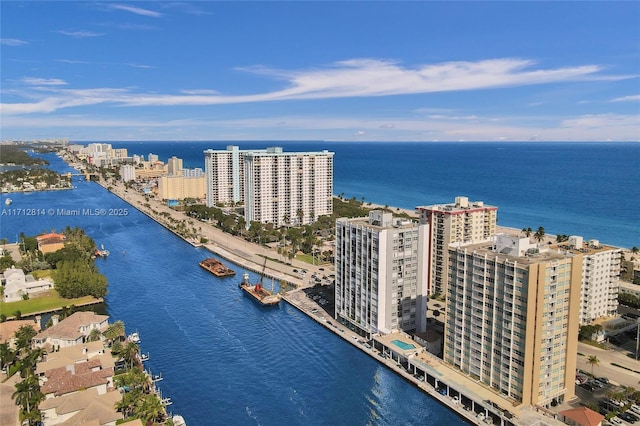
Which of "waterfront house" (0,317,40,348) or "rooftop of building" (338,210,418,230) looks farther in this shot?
"rooftop of building" (338,210,418,230)

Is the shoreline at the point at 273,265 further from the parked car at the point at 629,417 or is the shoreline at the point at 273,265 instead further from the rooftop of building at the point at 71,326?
the rooftop of building at the point at 71,326

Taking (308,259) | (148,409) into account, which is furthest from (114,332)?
(308,259)

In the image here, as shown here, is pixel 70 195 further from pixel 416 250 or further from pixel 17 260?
pixel 416 250

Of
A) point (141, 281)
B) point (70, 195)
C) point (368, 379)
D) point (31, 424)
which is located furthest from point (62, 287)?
point (70, 195)

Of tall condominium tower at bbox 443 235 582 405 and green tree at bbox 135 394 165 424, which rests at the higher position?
tall condominium tower at bbox 443 235 582 405

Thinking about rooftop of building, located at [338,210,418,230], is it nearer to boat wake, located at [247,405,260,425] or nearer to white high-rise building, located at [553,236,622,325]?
white high-rise building, located at [553,236,622,325]

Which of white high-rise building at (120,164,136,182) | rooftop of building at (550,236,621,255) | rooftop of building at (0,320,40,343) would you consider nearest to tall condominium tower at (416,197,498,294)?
rooftop of building at (550,236,621,255)
